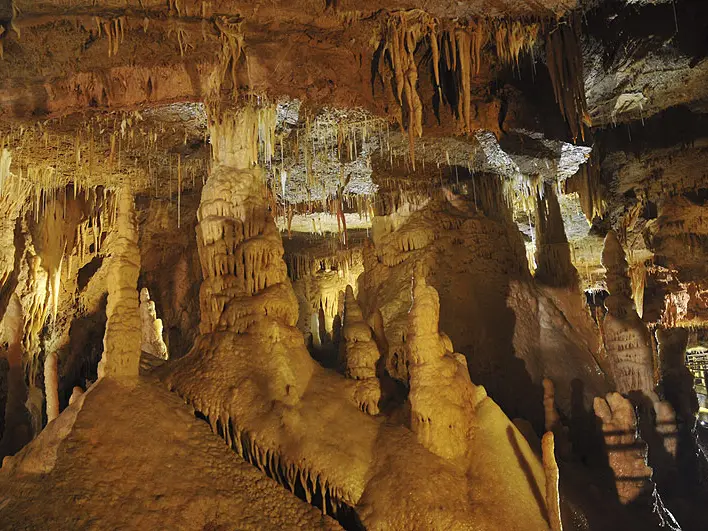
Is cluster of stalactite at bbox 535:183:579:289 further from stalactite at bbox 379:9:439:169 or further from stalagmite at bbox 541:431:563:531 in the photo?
stalagmite at bbox 541:431:563:531

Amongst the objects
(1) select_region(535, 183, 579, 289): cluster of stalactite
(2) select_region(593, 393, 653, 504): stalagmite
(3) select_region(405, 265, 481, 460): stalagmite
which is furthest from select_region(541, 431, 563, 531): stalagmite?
(1) select_region(535, 183, 579, 289): cluster of stalactite

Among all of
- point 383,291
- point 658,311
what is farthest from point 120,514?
point 658,311

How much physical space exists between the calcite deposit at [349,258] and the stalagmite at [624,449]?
0.13ft

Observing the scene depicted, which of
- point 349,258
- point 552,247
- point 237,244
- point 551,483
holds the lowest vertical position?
point 551,483

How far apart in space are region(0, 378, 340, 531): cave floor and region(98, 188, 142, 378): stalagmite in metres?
0.25

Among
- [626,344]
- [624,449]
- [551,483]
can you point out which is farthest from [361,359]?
[626,344]

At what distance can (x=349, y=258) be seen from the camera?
2022cm

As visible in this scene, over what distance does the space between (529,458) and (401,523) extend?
194 cm

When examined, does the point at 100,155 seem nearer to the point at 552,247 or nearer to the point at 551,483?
the point at 551,483

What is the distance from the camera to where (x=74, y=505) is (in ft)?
20.4

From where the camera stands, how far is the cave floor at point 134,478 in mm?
6258

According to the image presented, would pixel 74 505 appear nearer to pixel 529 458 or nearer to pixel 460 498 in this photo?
pixel 460 498

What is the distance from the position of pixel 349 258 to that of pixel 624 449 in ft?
37.7

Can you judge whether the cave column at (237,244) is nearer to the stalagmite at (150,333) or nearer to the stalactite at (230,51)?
the stalactite at (230,51)
